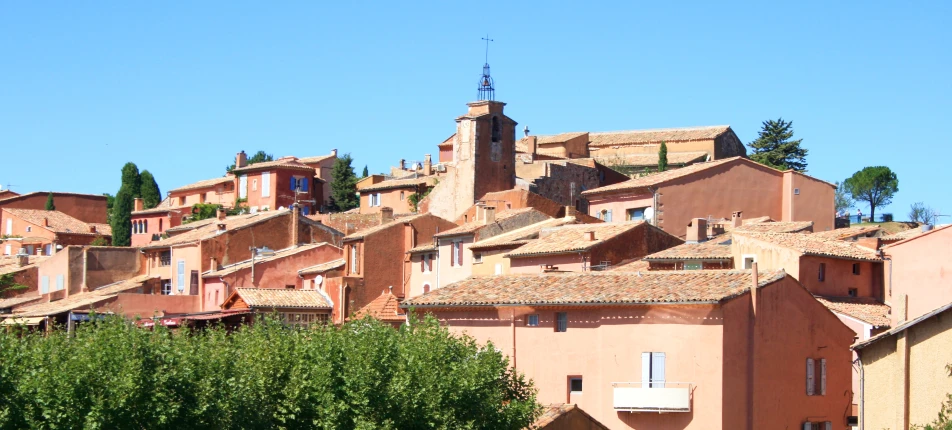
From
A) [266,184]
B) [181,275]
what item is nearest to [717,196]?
[181,275]

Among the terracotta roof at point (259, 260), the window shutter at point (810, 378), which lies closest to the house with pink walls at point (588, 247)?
the window shutter at point (810, 378)

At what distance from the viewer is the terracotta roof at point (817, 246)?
4497 cm

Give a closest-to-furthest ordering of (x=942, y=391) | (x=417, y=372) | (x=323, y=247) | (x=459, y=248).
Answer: (x=942, y=391), (x=417, y=372), (x=459, y=248), (x=323, y=247)

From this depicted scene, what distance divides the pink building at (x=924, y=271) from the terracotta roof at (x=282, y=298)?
71.4ft

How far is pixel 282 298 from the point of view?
53.4m

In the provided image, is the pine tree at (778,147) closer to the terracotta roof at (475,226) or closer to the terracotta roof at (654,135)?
the terracotta roof at (654,135)

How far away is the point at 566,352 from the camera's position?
4019cm

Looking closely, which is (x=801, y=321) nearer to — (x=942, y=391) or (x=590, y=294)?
(x=590, y=294)

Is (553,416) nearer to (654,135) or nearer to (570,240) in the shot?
(570,240)

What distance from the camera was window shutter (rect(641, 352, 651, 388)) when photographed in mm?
38438

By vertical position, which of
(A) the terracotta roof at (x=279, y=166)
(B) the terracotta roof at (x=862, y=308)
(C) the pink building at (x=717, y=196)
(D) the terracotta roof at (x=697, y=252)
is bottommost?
(B) the terracotta roof at (x=862, y=308)

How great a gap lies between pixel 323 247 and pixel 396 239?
150 inches

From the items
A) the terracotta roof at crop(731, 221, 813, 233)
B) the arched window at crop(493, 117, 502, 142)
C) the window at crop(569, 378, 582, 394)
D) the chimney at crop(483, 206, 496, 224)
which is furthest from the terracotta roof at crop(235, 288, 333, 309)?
the arched window at crop(493, 117, 502, 142)

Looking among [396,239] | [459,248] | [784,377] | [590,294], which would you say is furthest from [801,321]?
[396,239]
